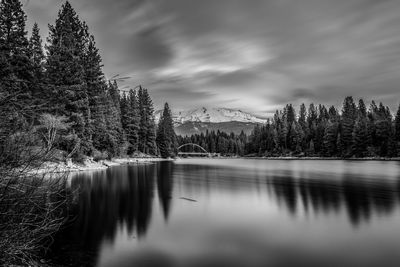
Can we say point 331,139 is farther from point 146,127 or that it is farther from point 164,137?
point 146,127

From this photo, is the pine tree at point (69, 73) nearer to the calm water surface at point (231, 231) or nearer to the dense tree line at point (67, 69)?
the dense tree line at point (67, 69)

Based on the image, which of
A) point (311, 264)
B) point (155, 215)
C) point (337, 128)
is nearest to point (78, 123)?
point (155, 215)

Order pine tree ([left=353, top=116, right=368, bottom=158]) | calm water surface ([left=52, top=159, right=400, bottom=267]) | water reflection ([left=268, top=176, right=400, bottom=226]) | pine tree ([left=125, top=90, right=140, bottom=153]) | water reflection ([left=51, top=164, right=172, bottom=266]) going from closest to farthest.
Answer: calm water surface ([left=52, top=159, right=400, bottom=267]) < water reflection ([left=51, top=164, right=172, bottom=266]) < water reflection ([left=268, top=176, right=400, bottom=226]) < pine tree ([left=125, top=90, right=140, bottom=153]) < pine tree ([left=353, top=116, right=368, bottom=158])

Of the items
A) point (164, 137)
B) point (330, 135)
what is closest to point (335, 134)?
point (330, 135)

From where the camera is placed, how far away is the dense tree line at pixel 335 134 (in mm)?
76625

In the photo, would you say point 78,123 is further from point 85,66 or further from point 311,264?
point 311,264

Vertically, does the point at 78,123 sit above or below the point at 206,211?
above

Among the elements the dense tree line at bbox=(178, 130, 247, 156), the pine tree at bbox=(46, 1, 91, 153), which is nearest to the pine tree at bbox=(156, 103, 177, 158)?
the pine tree at bbox=(46, 1, 91, 153)

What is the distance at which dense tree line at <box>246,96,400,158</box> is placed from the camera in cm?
7662

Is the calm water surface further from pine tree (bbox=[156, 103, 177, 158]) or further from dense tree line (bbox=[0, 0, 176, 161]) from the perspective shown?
pine tree (bbox=[156, 103, 177, 158])

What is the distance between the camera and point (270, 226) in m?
11.7

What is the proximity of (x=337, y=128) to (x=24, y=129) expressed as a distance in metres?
97.6

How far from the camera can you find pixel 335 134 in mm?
91125

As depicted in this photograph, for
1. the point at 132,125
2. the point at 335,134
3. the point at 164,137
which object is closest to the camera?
the point at 132,125
